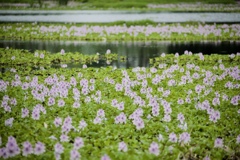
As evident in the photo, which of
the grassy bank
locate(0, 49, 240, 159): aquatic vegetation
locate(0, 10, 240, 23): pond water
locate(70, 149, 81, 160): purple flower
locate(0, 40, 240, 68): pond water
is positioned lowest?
locate(0, 40, 240, 68): pond water

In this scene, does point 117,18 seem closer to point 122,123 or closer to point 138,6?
point 138,6

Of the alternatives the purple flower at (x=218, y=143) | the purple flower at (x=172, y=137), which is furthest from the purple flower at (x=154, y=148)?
the purple flower at (x=218, y=143)

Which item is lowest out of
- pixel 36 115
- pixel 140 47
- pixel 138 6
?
pixel 140 47

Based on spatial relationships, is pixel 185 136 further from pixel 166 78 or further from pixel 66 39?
pixel 66 39

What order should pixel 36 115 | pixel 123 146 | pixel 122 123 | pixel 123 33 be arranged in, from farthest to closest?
pixel 123 33, pixel 122 123, pixel 36 115, pixel 123 146

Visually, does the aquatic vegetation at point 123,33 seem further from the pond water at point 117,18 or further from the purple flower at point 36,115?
the purple flower at point 36,115

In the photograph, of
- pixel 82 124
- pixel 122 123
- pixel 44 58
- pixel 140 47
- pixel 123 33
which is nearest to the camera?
pixel 82 124

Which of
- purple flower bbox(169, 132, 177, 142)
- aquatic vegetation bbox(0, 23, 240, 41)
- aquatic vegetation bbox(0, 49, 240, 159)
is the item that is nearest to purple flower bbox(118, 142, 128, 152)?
aquatic vegetation bbox(0, 49, 240, 159)

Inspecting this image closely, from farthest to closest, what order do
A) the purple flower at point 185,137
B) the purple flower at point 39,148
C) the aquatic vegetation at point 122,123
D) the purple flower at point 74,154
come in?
the purple flower at point 185,137 < the aquatic vegetation at point 122,123 < the purple flower at point 39,148 < the purple flower at point 74,154

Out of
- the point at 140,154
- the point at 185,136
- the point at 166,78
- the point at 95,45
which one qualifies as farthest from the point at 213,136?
the point at 95,45

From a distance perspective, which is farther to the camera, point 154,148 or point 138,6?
point 138,6

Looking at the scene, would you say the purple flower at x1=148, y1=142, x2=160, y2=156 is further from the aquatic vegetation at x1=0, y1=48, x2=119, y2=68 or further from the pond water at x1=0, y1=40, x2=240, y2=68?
the pond water at x1=0, y1=40, x2=240, y2=68

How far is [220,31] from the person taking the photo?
76.0 ft

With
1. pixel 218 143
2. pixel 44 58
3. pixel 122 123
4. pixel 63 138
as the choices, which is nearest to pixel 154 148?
pixel 218 143
